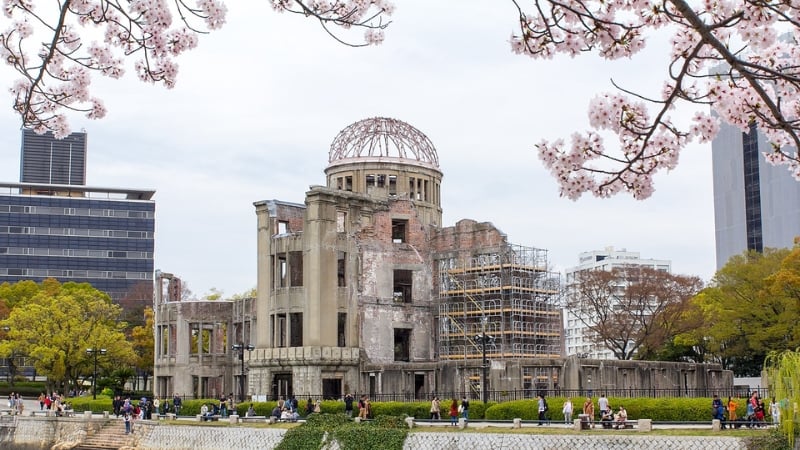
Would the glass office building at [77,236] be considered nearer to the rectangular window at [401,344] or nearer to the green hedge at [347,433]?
the rectangular window at [401,344]

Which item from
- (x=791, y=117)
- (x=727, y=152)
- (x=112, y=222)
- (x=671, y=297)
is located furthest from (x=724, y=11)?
(x=112, y=222)

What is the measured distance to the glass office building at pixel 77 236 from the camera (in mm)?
126500

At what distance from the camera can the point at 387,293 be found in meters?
62.0

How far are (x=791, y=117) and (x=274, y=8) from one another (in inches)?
229

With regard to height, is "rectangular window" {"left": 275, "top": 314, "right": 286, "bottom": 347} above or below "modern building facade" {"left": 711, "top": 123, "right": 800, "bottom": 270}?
below

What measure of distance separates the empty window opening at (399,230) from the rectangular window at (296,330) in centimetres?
776

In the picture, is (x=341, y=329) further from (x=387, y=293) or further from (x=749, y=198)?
(x=749, y=198)

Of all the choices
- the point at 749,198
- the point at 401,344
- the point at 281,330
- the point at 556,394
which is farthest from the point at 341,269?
the point at 749,198

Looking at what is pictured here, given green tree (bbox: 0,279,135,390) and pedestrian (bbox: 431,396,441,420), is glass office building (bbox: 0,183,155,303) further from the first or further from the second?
pedestrian (bbox: 431,396,441,420)

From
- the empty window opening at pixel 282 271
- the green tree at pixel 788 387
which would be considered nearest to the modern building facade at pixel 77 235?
the empty window opening at pixel 282 271

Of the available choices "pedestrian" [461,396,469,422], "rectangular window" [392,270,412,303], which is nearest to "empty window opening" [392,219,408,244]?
"rectangular window" [392,270,412,303]

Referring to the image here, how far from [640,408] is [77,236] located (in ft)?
338

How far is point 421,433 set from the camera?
3766cm

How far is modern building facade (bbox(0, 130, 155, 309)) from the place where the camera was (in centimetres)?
12650
